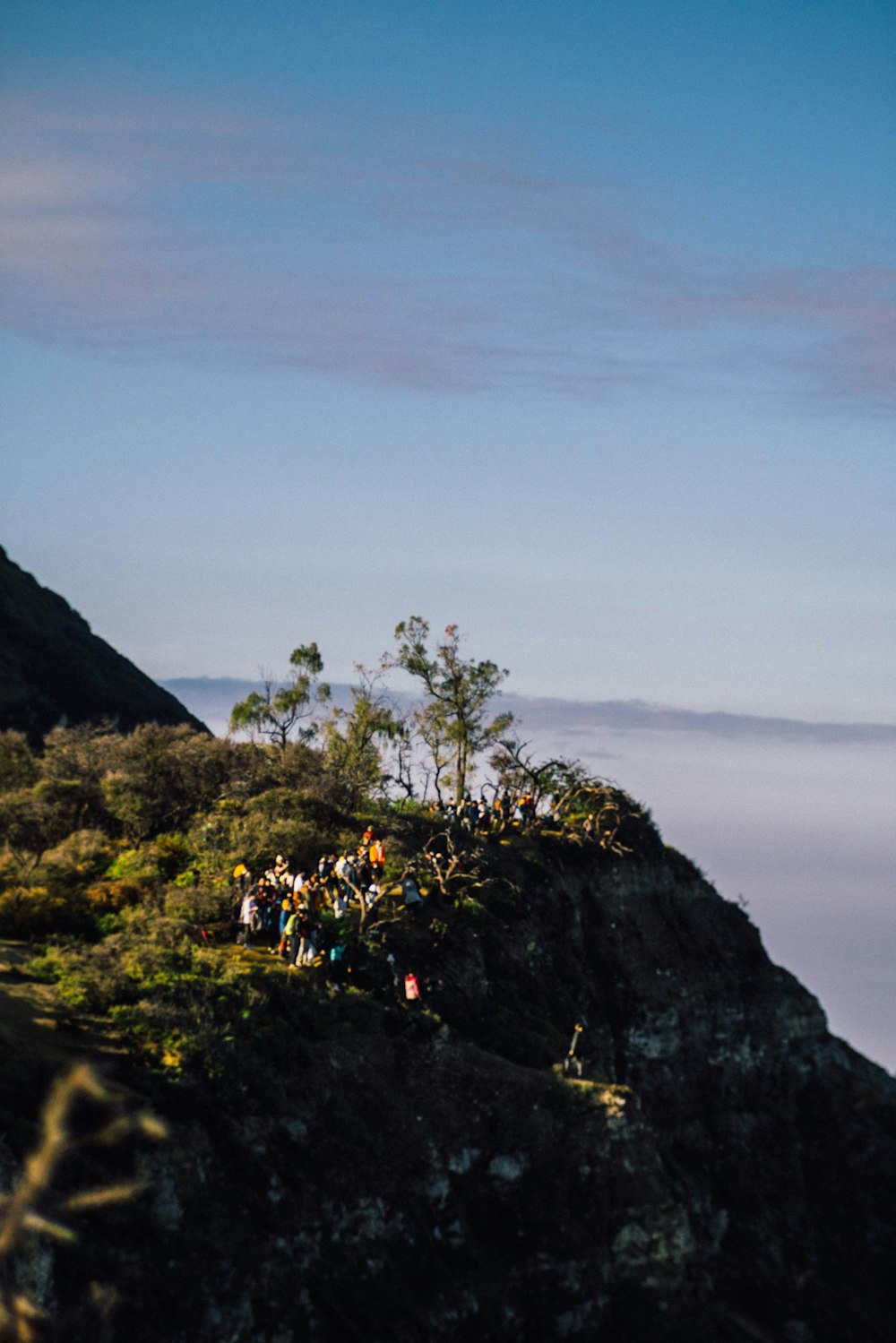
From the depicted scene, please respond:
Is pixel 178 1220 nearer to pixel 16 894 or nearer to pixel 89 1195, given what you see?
pixel 89 1195

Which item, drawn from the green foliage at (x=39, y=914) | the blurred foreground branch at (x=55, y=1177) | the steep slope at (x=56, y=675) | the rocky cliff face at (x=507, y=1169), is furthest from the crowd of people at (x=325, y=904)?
the steep slope at (x=56, y=675)

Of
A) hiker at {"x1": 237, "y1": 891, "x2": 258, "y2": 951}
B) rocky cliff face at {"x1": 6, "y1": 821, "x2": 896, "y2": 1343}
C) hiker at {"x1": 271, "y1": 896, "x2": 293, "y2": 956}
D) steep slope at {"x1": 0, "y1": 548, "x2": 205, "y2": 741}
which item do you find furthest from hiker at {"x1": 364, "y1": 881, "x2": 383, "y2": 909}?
steep slope at {"x1": 0, "y1": 548, "x2": 205, "y2": 741}

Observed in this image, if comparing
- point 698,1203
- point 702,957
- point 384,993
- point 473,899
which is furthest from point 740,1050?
point 384,993

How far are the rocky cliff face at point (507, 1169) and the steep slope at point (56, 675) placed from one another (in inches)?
2594

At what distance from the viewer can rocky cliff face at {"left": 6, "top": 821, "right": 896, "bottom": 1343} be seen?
30.7 meters

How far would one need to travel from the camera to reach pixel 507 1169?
37344 millimetres

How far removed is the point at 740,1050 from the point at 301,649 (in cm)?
3524

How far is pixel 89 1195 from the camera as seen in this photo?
2834cm

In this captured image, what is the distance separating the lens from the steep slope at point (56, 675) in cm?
11644

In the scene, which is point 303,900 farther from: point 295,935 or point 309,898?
point 295,935

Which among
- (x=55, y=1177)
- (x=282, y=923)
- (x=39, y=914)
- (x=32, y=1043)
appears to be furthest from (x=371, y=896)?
(x=55, y=1177)

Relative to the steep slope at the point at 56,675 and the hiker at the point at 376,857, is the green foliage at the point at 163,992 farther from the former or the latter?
the steep slope at the point at 56,675

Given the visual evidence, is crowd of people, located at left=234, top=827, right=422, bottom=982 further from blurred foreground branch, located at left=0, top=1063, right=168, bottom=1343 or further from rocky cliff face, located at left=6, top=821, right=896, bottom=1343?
blurred foreground branch, located at left=0, top=1063, right=168, bottom=1343

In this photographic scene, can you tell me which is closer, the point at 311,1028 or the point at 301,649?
the point at 311,1028
